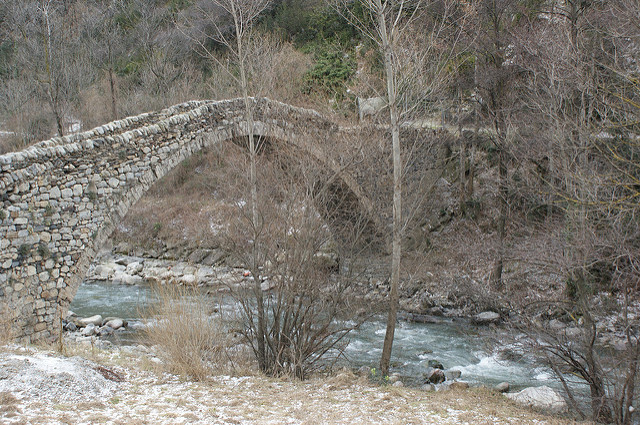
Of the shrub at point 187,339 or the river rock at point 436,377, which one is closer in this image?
the shrub at point 187,339

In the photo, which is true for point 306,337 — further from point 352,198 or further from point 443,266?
point 443,266

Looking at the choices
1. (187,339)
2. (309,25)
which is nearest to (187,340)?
(187,339)

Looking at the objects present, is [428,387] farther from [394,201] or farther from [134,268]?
[134,268]

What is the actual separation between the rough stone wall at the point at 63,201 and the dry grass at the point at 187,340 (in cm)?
272

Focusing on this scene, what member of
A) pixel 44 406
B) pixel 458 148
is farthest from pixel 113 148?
pixel 458 148

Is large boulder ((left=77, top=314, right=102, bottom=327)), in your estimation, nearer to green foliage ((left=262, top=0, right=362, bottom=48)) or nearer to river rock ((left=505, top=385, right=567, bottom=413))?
river rock ((left=505, top=385, right=567, bottom=413))

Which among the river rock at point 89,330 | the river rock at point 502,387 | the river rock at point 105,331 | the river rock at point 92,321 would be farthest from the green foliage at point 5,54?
the river rock at point 502,387

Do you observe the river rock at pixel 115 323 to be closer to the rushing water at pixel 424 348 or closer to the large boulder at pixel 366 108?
the rushing water at pixel 424 348

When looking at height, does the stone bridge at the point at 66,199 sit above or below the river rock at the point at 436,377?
above

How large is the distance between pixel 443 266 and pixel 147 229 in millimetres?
11067

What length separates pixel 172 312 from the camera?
20.4 ft

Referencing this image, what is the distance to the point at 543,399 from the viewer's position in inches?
249

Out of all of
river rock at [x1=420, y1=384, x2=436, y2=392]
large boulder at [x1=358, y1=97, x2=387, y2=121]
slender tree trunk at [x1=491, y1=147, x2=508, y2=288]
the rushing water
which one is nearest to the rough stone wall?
large boulder at [x1=358, y1=97, x2=387, y2=121]

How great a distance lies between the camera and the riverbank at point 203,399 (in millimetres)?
4578
